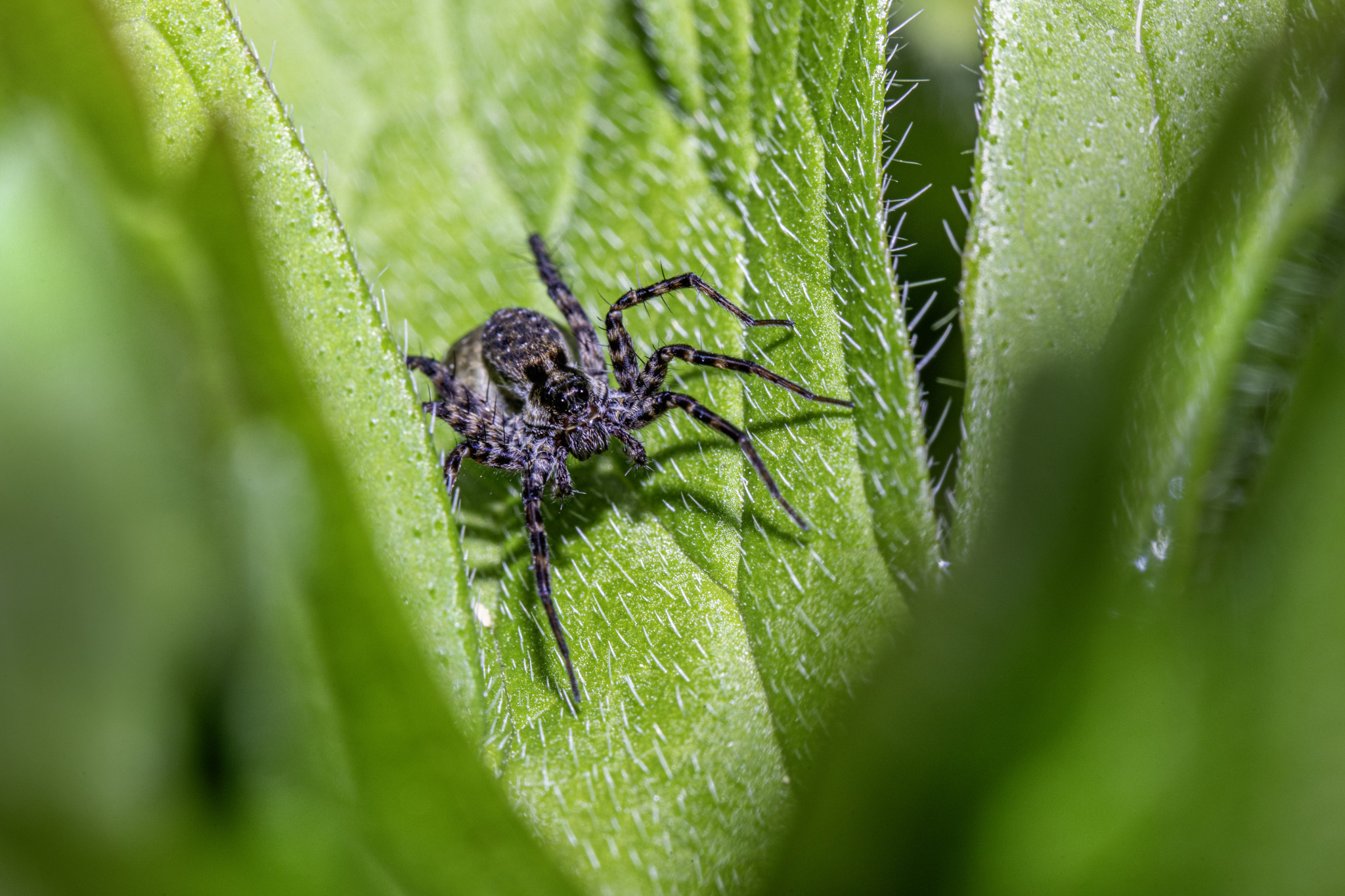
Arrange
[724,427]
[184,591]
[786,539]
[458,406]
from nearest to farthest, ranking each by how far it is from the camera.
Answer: [184,591] < [786,539] < [724,427] < [458,406]

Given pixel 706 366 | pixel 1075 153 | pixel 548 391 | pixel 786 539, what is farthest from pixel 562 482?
pixel 1075 153

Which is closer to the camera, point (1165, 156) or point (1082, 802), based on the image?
point (1082, 802)

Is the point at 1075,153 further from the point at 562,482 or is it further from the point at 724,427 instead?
the point at 562,482

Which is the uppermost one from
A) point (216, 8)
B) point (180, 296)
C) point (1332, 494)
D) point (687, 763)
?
point (216, 8)

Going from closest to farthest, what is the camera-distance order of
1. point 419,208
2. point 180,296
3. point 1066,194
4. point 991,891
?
point 991,891, point 180,296, point 1066,194, point 419,208

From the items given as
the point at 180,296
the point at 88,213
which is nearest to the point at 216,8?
the point at 88,213

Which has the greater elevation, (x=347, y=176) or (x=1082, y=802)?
(x=347, y=176)

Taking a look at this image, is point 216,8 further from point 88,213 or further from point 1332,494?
point 1332,494

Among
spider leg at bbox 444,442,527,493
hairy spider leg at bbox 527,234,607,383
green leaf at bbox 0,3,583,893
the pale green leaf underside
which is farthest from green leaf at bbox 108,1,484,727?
hairy spider leg at bbox 527,234,607,383
